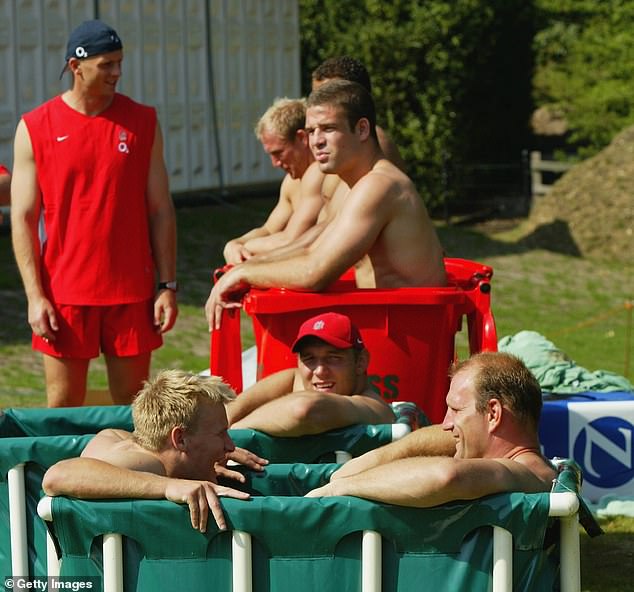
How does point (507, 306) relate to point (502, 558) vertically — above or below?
below

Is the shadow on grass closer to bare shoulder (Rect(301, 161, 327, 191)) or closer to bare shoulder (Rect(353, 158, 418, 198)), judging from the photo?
bare shoulder (Rect(301, 161, 327, 191))

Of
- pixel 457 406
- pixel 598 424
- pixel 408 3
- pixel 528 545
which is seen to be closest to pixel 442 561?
pixel 528 545

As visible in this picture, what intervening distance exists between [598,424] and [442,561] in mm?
2770

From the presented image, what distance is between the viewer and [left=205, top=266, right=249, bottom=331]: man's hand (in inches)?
203

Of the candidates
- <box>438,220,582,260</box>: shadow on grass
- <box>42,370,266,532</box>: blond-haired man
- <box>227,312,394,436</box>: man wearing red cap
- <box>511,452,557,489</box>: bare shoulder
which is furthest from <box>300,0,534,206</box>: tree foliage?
<box>511,452,557,489</box>: bare shoulder

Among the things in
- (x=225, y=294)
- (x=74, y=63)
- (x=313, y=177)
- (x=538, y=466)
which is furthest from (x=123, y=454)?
(x=313, y=177)

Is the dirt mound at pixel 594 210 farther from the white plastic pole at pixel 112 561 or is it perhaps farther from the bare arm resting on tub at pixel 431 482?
the white plastic pole at pixel 112 561

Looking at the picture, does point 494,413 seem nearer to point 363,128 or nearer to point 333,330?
point 333,330

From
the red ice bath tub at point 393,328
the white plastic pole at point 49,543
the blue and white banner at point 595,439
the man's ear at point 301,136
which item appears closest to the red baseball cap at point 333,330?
the red ice bath tub at point 393,328

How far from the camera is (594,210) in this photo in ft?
50.3

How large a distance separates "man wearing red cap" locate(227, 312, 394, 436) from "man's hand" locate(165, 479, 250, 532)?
2.82 feet

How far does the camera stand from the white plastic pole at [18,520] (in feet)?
12.8

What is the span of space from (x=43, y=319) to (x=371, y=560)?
97.9 inches

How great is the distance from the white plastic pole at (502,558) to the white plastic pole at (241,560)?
1.99ft
